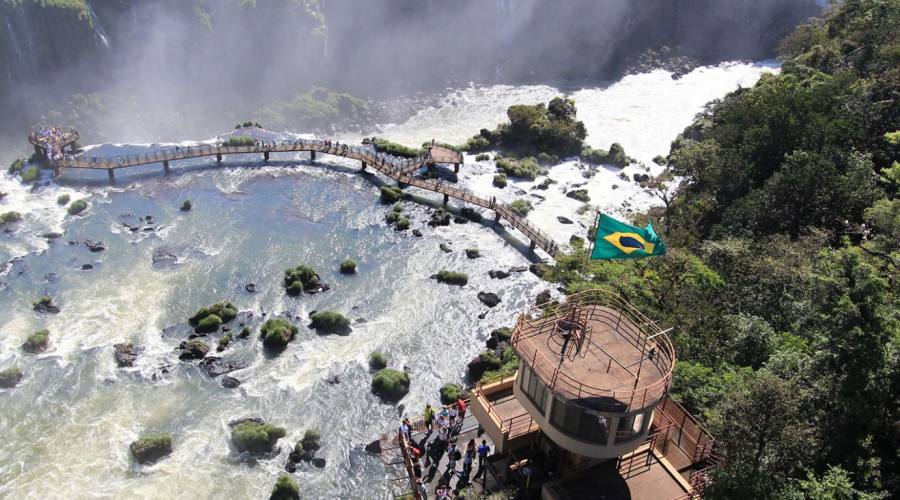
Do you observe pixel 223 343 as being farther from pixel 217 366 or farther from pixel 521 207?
pixel 521 207

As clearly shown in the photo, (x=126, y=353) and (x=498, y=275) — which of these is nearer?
(x=126, y=353)

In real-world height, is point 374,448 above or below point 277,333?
below


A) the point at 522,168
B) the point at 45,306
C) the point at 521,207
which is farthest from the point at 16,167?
the point at 522,168

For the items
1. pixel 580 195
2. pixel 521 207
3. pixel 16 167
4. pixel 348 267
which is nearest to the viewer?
pixel 348 267

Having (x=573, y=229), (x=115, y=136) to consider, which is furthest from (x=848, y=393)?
(x=115, y=136)

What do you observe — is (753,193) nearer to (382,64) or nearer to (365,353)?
(365,353)

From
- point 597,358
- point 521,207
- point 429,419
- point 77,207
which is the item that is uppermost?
point 597,358
